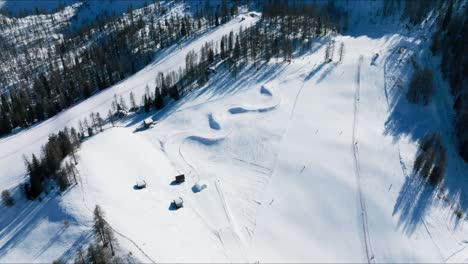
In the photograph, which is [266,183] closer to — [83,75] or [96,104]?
[96,104]

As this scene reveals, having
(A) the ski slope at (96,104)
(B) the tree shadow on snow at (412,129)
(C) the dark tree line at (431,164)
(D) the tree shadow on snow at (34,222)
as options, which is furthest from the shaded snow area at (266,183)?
(C) the dark tree line at (431,164)

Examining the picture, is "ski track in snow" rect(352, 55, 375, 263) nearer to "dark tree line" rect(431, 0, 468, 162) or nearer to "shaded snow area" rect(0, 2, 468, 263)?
"shaded snow area" rect(0, 2, 468, 263)

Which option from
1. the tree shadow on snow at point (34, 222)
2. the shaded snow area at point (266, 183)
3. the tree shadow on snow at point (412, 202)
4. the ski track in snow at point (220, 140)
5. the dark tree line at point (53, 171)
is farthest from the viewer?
the dark tree line at point (53, 171)

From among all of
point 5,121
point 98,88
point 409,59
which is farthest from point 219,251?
point 98,88

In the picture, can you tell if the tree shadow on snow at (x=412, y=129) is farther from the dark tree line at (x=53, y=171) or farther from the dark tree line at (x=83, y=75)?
the dark tree line at (x=83, y=75)

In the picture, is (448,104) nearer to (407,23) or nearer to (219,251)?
(407,23)

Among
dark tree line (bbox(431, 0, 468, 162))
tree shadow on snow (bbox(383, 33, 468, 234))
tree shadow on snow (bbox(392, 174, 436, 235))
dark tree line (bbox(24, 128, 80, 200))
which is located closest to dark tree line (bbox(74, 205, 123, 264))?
dark tree line (bbox(24, 128, 80, 200))
